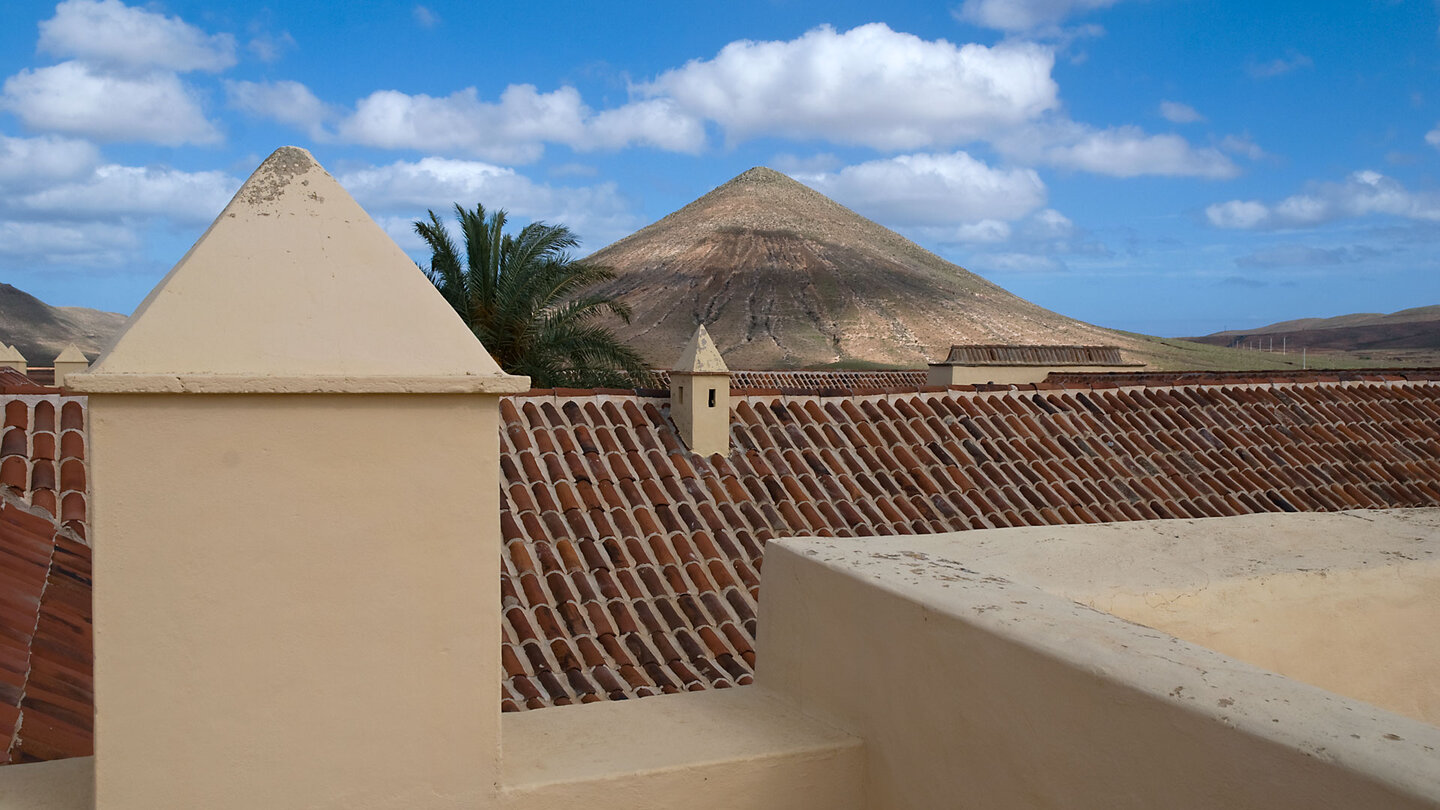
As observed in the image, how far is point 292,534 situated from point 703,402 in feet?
19.9

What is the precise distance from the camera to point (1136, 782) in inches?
66.6

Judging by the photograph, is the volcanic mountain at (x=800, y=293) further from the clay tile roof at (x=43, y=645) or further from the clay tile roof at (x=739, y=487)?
the clay tile roof at (x=43, y=645)

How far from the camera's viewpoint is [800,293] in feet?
200

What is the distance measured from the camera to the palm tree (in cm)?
1511

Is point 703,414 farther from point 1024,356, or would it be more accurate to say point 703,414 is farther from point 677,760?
point 1024,356

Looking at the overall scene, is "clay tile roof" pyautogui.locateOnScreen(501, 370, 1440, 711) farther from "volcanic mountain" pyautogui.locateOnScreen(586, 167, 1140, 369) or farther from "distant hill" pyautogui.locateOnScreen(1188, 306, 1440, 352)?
"distant hill" pyautogui.locateOnScreen(1188, 306, 1440, 352)

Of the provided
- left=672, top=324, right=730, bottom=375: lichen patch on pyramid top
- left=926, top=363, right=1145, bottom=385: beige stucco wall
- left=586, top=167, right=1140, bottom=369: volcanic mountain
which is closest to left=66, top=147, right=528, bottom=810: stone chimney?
left=672, top=324, right=730, bottom=375: lichen patch on pyramid top

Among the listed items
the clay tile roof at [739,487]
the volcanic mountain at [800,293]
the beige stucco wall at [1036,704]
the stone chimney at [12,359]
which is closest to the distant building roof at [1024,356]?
the clay tile roof at [739,487]

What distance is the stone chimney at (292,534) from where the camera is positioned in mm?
1963

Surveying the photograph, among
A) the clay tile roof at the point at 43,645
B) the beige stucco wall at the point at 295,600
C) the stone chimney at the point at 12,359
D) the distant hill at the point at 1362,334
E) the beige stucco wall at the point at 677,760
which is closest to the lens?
the beige stucco wall at the point at 295,600

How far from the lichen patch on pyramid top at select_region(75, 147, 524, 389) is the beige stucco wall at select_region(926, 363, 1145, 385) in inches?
584

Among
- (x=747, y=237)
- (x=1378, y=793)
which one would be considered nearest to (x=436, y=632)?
(x=1378, y=793)

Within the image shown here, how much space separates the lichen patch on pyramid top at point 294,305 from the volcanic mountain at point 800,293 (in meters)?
43.2

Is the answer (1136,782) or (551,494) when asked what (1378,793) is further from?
(551,494)
